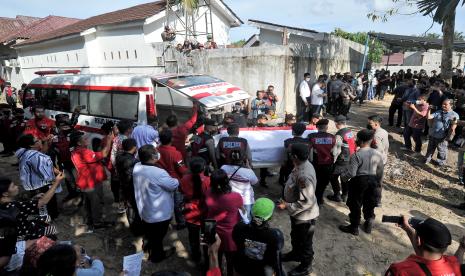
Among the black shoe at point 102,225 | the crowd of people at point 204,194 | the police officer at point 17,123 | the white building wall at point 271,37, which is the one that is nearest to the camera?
the crowd of people at point 204,194

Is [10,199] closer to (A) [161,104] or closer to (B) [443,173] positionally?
(A) [161,104]

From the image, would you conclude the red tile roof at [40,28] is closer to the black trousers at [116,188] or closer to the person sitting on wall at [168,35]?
the person sitting on wall at [168,35]

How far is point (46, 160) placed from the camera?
4332 millimetres

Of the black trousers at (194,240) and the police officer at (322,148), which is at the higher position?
the police officer at (322,148)

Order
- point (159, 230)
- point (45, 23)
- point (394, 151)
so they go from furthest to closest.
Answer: point (45, 23), point (394, 151), point (159, 230)

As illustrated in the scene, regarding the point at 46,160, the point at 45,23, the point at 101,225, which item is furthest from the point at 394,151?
the point at 45,23

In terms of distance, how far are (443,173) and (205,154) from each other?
5.80m

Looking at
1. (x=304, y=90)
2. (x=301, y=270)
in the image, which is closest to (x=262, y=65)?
(x=304, y=90)

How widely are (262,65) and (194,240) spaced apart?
304 inches

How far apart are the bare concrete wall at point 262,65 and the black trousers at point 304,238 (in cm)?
712

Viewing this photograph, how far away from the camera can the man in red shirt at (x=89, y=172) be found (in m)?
4.47

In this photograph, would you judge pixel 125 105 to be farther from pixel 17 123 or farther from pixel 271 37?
pixel 271 37

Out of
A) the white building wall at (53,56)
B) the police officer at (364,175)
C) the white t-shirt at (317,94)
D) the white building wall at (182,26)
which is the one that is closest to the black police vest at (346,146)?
the police officer at (364,175)

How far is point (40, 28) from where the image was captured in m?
26.4
